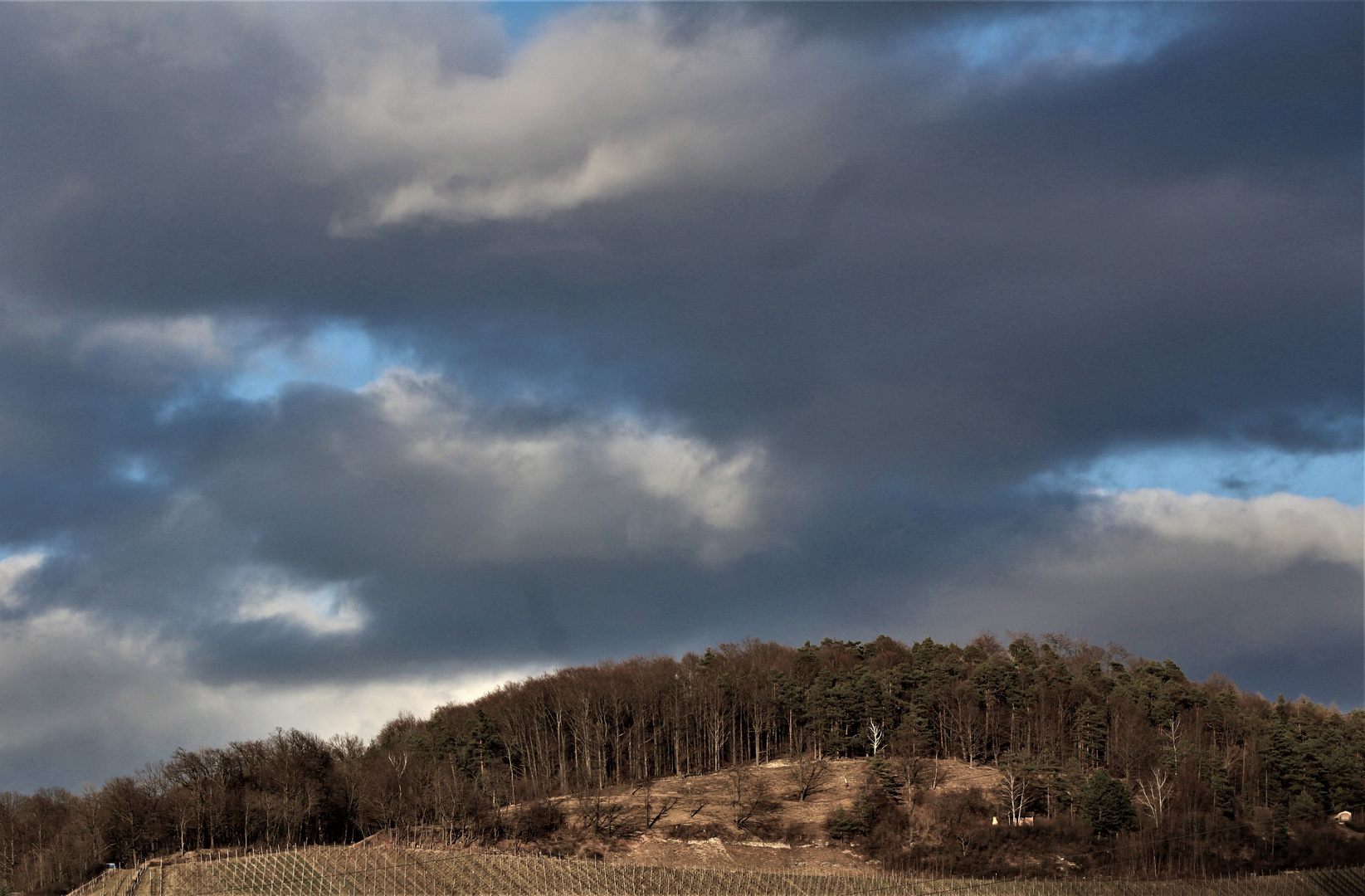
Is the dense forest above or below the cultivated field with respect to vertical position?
above

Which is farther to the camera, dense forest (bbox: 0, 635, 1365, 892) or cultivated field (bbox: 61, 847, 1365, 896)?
dense forest (bbox: 0, 635, 1365, 892)

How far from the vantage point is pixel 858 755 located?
553 feet

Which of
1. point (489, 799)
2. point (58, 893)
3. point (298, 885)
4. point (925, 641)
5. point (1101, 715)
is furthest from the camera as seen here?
point (925, 641)

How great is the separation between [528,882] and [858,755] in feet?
203

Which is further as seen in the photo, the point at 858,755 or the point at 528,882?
the point at 858,755

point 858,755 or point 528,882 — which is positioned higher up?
point 858,755

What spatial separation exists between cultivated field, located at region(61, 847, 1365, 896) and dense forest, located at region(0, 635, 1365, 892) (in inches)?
336

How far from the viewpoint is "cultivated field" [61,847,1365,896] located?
375ft

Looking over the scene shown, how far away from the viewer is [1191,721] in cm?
17200

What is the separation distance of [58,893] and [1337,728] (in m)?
147

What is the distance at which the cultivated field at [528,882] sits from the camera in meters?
114

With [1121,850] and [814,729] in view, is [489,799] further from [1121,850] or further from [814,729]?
[1121,850]

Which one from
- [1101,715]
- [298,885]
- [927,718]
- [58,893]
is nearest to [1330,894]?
[1101,715]

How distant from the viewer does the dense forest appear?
132875 mm
